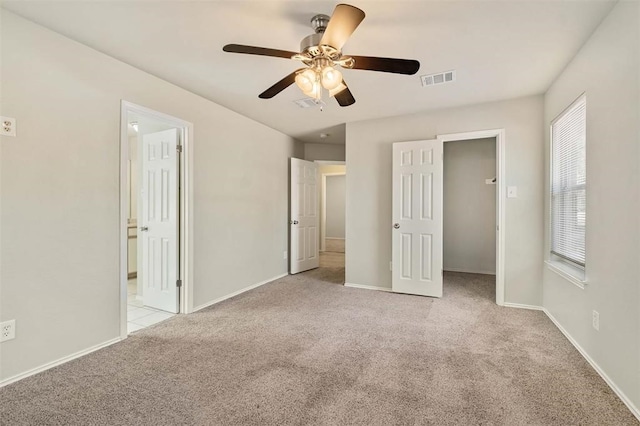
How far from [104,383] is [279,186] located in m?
3.50

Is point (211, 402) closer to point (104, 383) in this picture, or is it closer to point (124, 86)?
point (104, 383)

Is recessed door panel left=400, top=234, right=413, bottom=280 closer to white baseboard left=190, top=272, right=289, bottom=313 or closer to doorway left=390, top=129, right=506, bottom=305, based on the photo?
doorway left=390, top=129, right=506, bottom=305

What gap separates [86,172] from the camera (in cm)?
239

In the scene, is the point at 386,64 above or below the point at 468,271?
above

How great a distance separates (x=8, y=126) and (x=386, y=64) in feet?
8.02

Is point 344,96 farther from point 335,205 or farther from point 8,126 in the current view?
point 335,205

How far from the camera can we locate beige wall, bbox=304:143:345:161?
19.4 ft

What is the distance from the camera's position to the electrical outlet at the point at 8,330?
1931 mm

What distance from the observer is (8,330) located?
1.96 metres

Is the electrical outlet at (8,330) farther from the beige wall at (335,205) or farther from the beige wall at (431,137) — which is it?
the beige wall at (335,205)

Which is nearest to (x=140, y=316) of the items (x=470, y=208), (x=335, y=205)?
(x=470, y=208)

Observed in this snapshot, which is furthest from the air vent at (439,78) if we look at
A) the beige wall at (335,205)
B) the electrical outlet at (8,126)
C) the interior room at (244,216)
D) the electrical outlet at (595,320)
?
the beige wall at (335,205)

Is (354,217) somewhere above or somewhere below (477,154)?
below

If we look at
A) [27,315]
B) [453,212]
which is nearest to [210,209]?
[27,315]
